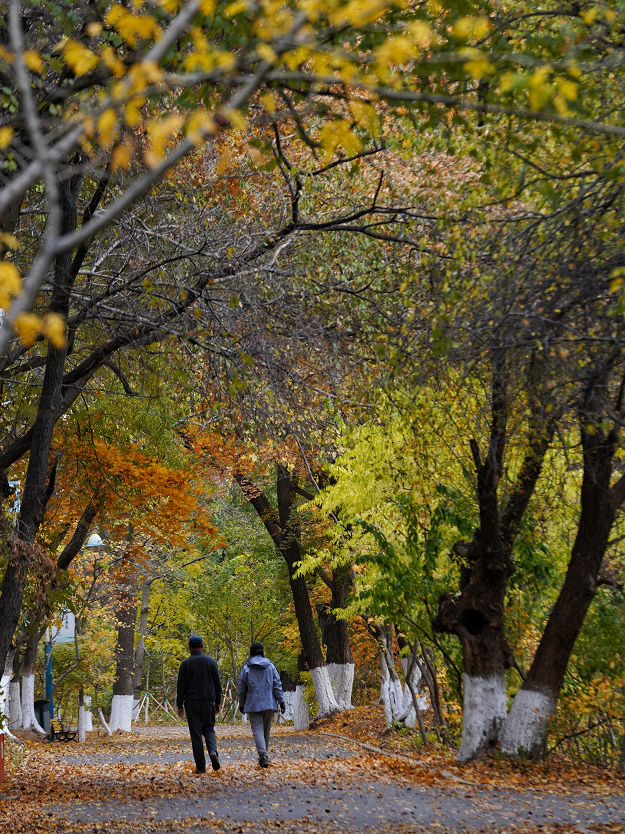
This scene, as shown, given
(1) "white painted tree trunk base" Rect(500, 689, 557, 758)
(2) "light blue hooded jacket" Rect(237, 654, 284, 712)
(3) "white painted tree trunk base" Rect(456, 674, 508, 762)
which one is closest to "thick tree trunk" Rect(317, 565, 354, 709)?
(2) "light blue hooded jacket" Rect(237, 654, 284, 712)

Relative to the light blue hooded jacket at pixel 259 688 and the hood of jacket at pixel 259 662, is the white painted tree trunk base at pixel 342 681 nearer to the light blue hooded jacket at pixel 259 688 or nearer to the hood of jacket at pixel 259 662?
the light blue hooded jacket at pixel 259 688

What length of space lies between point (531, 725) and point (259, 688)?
12.4 feet

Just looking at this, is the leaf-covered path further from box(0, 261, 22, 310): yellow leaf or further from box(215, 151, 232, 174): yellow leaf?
box(0, 261, 22, 310): yellow leaf

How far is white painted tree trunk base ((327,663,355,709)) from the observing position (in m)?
26.1

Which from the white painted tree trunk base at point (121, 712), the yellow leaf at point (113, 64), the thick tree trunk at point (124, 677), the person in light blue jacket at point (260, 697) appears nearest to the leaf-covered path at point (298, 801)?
the person in light blue jacket at point (260, 697)

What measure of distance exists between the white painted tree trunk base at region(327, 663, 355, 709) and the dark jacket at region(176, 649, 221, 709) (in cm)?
1379

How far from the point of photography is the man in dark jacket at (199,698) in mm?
12539

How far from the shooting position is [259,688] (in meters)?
13.5

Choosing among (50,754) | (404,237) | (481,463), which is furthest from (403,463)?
(50,754)

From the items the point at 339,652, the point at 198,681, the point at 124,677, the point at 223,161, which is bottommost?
the point at 198,681

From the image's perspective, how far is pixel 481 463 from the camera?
13.4 m

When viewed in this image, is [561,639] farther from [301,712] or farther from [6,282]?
[301,712]

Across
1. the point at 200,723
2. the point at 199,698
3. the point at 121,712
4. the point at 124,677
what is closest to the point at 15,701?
the point at 121,712

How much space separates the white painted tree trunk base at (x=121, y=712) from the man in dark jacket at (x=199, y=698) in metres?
18.0
